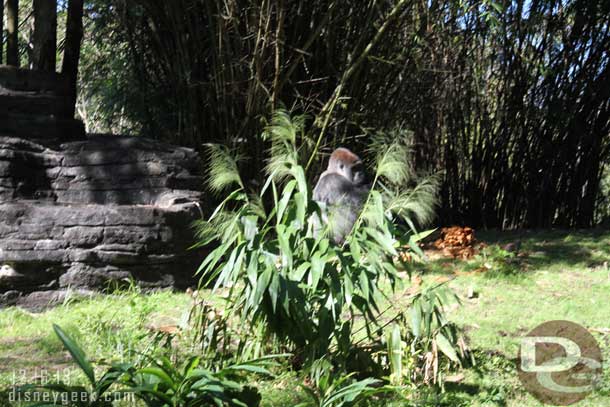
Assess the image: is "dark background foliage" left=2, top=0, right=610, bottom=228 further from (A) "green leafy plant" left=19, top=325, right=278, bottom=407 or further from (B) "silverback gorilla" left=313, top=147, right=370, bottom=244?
(A) "green leafy plant" left=19, top=325, right=278, bottom=407

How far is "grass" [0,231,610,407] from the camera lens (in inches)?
150

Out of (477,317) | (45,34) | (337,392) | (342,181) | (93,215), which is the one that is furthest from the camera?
(45,34)

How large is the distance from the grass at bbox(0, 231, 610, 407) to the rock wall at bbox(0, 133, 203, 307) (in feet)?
0.73

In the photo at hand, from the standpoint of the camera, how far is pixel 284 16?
21.8 ft

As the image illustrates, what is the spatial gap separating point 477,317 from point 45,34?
14.2 ft

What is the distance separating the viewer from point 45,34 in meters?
6.43

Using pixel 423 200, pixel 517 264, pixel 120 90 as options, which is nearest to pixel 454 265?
pixel 517 264

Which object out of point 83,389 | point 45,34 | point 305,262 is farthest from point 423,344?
point 45,34

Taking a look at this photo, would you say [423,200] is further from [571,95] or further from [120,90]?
[120,90]

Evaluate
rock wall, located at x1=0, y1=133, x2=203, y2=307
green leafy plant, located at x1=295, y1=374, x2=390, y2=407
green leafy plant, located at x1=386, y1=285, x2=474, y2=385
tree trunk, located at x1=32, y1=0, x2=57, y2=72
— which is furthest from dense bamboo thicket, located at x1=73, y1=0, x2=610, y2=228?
green leafy plant, located at x1=295, y1=374, x2=390, y2=407

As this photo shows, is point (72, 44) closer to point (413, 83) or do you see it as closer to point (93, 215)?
point (93, 215)

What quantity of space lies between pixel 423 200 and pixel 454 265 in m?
2.54

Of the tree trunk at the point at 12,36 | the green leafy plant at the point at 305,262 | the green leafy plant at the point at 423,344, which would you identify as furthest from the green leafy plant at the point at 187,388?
the tree trunk at the point at 12,36

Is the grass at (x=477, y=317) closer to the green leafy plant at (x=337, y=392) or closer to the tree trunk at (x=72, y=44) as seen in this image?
the green leafy plant at (x=337, y=392)
